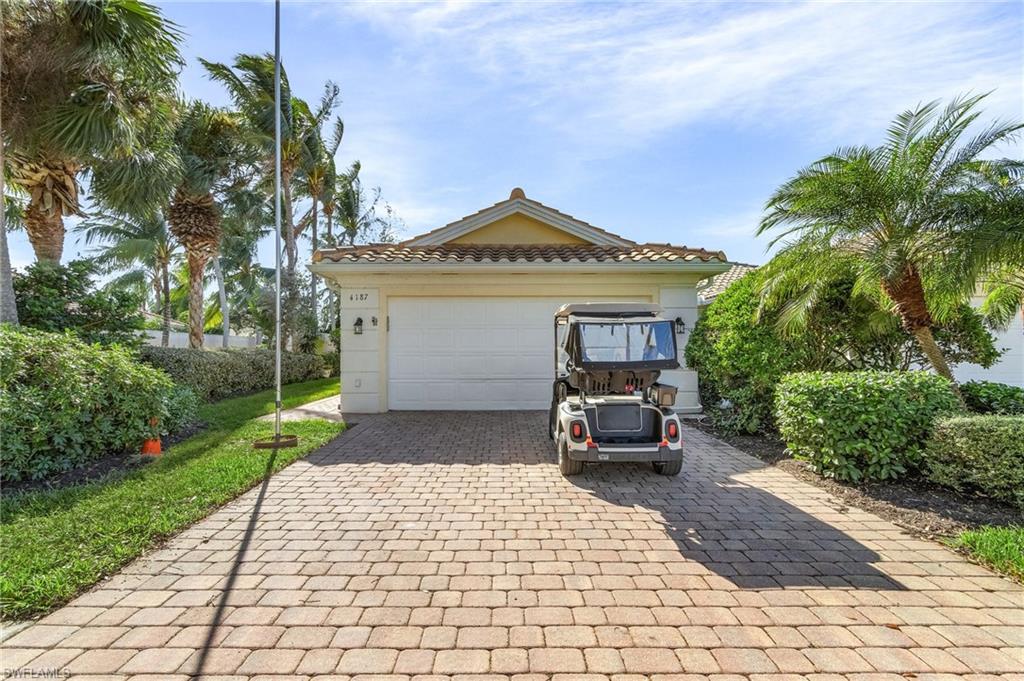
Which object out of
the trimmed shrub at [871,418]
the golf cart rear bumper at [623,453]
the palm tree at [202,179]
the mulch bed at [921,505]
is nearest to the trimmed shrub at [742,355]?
the trimmed shrub at [871,418]

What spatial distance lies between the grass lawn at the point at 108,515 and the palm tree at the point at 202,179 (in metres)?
10.9

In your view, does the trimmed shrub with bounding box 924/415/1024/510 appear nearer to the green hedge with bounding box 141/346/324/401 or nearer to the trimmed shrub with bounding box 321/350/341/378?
the green hedge with bounding box 141/346/324/401

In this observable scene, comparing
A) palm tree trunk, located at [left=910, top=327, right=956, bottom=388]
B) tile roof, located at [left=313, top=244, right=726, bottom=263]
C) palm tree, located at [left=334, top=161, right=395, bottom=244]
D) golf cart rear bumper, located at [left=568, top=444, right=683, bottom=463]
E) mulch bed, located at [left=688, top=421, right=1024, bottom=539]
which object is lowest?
mulch bed, located at [left=688, top=421, right=1024, bottom=539]

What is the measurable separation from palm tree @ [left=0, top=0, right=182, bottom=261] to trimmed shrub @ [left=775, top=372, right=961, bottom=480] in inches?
428

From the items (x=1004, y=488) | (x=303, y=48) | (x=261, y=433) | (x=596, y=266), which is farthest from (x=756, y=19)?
(x=261, y=433)

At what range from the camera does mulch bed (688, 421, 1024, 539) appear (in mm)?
3924

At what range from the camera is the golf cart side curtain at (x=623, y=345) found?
16.5 ft

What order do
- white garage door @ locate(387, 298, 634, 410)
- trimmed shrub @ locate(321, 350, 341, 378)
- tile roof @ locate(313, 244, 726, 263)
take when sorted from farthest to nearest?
trimmed shrub @ locate(321, 350, 341, 378), white garage door @ locate(387, 298, 634, 410), tile roof @ locate(313, 244, 726, 263)

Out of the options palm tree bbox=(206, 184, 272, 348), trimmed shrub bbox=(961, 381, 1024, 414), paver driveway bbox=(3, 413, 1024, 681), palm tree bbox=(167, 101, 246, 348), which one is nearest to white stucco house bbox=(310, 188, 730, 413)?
trimmed shrub bbox=(961, 381, 1024, 414)

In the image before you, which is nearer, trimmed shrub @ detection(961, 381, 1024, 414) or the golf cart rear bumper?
the golf cart rear bumper

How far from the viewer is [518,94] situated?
8.12 metres

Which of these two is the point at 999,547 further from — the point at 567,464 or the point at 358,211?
the point at 358,211

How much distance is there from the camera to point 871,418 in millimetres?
4785

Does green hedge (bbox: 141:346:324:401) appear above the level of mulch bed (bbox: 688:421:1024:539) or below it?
above
